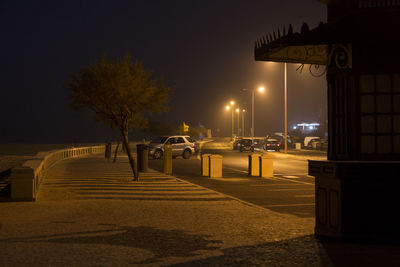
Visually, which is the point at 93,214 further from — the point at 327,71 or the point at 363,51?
the point at 363,51

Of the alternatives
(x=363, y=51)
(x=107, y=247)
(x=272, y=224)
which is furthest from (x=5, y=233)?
(x=363, y=51)

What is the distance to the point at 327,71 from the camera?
355 inches

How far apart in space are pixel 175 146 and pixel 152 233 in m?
29.1

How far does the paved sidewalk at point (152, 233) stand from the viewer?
711 cm

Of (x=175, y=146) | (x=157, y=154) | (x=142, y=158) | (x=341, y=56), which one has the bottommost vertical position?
(x=157, y=154)

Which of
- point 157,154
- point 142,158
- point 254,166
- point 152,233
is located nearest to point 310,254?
point 152,233

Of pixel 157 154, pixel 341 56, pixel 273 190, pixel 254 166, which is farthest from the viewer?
pixel 157 154

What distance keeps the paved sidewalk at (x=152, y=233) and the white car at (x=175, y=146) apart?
73.1 ft

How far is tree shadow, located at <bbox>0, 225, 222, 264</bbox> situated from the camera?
7.68 metres

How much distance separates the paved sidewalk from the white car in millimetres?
22275

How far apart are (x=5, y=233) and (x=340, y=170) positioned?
608 cm

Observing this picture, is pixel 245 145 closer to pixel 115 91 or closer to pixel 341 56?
pixel 115 91

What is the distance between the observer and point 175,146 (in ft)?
125

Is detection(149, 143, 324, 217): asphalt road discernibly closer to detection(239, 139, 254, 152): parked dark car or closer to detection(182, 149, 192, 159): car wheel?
detection(182, 149, 192, 159): car wheel
